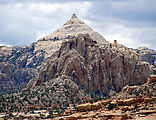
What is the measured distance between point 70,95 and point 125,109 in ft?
282

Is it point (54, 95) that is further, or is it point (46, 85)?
point (46, 85)

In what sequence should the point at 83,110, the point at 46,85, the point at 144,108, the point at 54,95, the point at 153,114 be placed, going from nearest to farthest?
the point at 153,114, the point at 144,108, the point at 83,110, the point at 54,95, the point at 46,85

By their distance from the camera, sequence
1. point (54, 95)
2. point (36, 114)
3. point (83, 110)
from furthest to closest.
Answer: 1. point (54, 95)
2. point (36, 114)
3. point (83, 110)

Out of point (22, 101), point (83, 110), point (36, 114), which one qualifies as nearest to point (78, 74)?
point (22, 101)

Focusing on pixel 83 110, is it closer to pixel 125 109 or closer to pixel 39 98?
pixel 125 109

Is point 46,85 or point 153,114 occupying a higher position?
point 46,85

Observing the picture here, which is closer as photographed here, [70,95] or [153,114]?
[153,114]

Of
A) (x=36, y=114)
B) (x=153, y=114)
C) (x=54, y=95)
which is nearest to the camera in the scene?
(x=153, y=114)

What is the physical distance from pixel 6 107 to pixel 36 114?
2115cm

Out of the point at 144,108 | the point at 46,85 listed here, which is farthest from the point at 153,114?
the point at 46,85

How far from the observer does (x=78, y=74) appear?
19662 cm

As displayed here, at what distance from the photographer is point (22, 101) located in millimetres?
170625

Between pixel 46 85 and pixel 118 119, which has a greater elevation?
pixel 46 85

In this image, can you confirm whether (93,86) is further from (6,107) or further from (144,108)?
(144,108)
